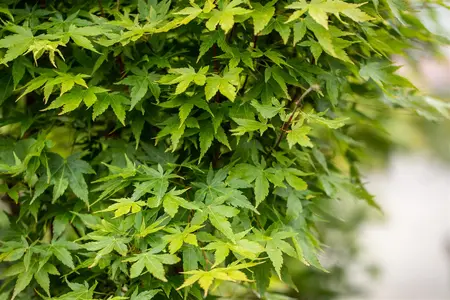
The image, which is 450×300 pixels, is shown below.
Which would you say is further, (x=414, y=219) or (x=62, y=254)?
(x=414, y=219)

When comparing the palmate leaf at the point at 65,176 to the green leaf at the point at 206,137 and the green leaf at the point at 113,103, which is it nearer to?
the green leaf at the point at 113,103

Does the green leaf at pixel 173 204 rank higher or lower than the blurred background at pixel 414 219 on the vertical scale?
higher

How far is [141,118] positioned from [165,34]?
0.23 meters

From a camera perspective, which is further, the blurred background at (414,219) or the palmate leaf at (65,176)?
the blurred background at (414,219)

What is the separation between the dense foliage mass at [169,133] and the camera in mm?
1240

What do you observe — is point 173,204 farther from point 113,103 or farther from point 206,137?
point 113,103

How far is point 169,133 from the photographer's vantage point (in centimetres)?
133

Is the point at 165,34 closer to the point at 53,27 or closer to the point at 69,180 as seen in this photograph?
the point at 53,27

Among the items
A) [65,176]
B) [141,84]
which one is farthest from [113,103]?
[65,176]

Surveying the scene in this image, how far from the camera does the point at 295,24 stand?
125cm

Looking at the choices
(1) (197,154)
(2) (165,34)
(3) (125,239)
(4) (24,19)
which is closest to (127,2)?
(2) (165,34)

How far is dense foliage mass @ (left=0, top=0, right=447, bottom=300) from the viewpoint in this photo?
48.8 inches

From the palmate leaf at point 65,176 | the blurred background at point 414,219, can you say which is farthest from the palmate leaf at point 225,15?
the blurred background at point 414,219

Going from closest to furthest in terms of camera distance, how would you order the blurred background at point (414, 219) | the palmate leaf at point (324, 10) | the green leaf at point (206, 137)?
the palmate leaf at point (324, 10), the green leaf at point (206, 137), the blurred background at point (414, 219)
